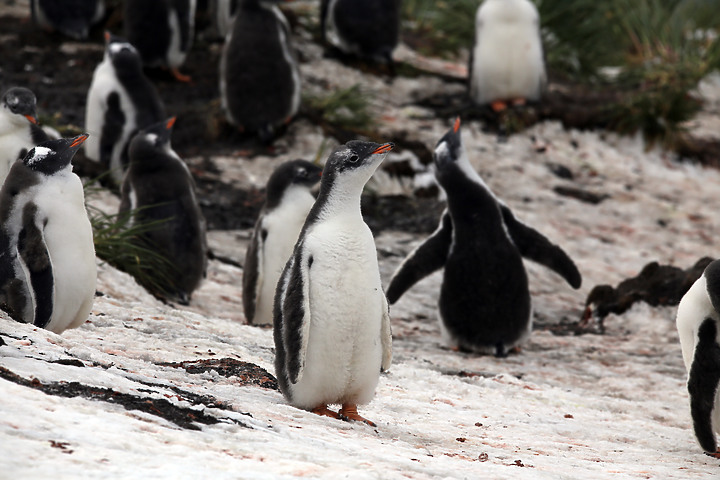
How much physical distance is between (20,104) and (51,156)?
4.75 ft

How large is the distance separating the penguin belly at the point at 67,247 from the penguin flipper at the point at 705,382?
2423 mm

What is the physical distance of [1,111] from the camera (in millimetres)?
5574

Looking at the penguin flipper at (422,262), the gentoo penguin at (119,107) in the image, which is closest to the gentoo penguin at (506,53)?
the gentoo penguin at (119,107)

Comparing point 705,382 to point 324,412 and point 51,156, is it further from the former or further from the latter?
point 51,156

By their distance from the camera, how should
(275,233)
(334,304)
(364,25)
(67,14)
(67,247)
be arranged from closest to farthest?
(334,304)
(67,247)
(275,233)
(67,14)
(364,25)

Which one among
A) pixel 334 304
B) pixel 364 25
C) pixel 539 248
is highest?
pixel 364 25

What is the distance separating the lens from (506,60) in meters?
10.3

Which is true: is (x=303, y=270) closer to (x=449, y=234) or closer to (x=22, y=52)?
(x=449, y=234)

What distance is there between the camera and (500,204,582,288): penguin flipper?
250 inches

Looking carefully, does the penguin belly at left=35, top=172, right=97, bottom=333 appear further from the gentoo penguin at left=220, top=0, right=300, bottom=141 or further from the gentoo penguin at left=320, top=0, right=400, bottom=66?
the gentoo penguin at left=320, top=0, right=400, bottom=66

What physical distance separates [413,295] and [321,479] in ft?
15.8

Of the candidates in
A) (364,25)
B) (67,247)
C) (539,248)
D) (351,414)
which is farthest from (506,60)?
(351,414)

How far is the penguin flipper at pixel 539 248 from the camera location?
20.8ft

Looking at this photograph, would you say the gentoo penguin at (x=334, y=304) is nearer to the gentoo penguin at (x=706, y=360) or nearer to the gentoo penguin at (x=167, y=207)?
the gentoo penguin at (x=706, y=360)
